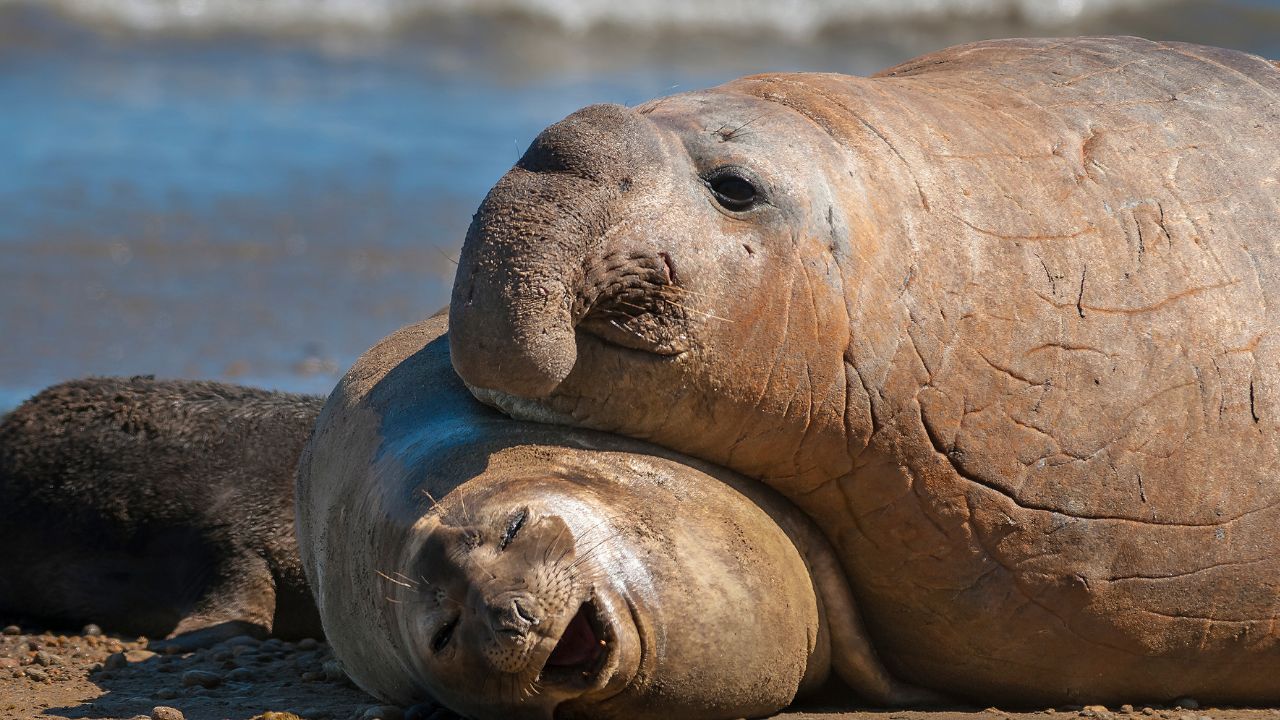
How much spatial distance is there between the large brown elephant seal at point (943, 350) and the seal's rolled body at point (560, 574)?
146mm

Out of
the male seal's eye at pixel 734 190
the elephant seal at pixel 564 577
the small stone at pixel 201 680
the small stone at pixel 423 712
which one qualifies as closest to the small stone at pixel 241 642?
the small stone at pixel 201 680

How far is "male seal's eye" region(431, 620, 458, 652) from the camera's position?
3842mm

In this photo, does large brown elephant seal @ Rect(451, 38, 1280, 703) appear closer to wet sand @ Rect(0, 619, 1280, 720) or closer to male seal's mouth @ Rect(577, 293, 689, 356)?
male seal's mouth @ Rect(577, 293, 689, 356)


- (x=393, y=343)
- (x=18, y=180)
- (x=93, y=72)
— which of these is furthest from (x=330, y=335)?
(x=93, y=72)

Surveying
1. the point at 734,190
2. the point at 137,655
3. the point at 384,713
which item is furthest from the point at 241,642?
the point at 734,190

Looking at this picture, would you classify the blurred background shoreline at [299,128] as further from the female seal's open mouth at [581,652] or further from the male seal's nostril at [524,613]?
the male seal's nostril at [524,613]

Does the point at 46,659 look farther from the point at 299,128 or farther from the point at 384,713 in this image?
the point at 299,128

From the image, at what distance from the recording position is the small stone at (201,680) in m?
5.39

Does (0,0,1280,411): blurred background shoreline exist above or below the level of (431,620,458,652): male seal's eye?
above

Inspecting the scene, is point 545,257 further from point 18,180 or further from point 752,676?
point 18,180

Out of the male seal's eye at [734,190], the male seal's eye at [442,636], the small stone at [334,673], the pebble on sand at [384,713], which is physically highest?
the male seal's eye at [734,190]

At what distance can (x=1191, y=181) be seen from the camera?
4664mm

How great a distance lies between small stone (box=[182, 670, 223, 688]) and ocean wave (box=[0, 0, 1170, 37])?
16.9 metres

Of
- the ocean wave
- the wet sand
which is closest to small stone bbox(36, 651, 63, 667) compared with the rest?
the wet sand
